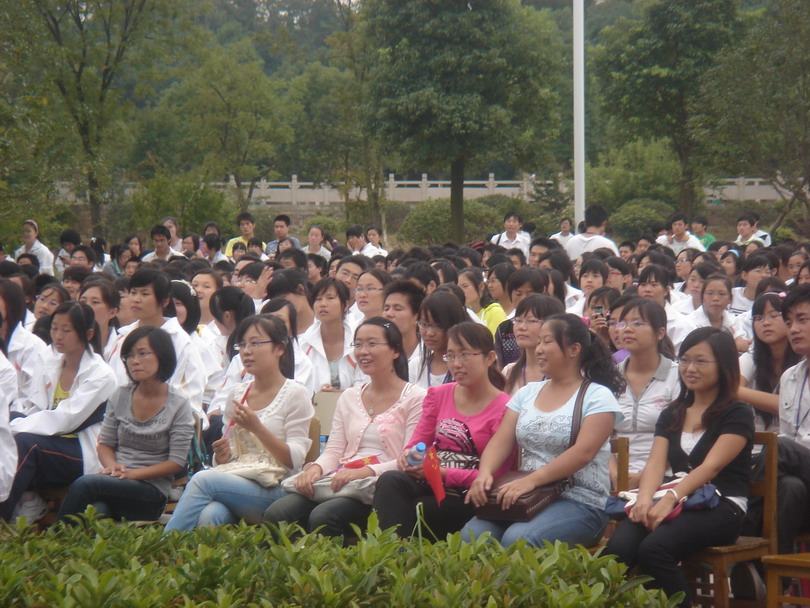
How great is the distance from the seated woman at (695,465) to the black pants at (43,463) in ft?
9.92

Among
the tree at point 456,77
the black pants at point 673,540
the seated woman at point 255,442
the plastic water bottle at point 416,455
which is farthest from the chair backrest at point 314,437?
the tree at point 456,77

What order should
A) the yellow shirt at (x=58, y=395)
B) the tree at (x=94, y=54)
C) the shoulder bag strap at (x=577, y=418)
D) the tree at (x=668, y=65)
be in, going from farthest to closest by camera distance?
1. the tree at (x=668, y=65)
2. the tree at (x=94, y=54)
3. the yellow shirt at (x=58, y=395)
4. the shoulder bag strap at (x=577, y=418)

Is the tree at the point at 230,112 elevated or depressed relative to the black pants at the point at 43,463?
elevated

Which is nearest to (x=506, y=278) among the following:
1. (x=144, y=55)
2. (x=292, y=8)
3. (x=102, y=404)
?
(x=102, y=404)

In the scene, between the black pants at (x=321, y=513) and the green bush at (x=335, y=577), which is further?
the black pants at (x=321, y=513)

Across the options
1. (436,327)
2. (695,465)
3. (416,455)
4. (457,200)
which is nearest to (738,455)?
(695,465)

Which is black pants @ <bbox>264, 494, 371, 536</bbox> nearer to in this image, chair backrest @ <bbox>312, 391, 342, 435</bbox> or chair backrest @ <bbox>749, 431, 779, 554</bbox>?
chair backrest @ <bbox>312, 391, 342, 435</bbox>

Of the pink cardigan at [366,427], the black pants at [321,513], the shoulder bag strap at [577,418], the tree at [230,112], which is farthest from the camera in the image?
the tree at [230,112]

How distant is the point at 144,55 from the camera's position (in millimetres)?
23719

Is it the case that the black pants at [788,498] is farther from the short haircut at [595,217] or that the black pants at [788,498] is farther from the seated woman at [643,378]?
the short haircut at [595,217]

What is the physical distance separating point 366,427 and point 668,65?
22.9 meters

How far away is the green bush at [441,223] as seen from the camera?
27.4 metres

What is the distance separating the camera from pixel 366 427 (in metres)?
5.16

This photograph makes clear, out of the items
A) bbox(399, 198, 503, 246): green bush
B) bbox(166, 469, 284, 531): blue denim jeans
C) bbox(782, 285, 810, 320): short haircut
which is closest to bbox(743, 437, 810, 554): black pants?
bbox(782, 285, 810, 320): short haircut
